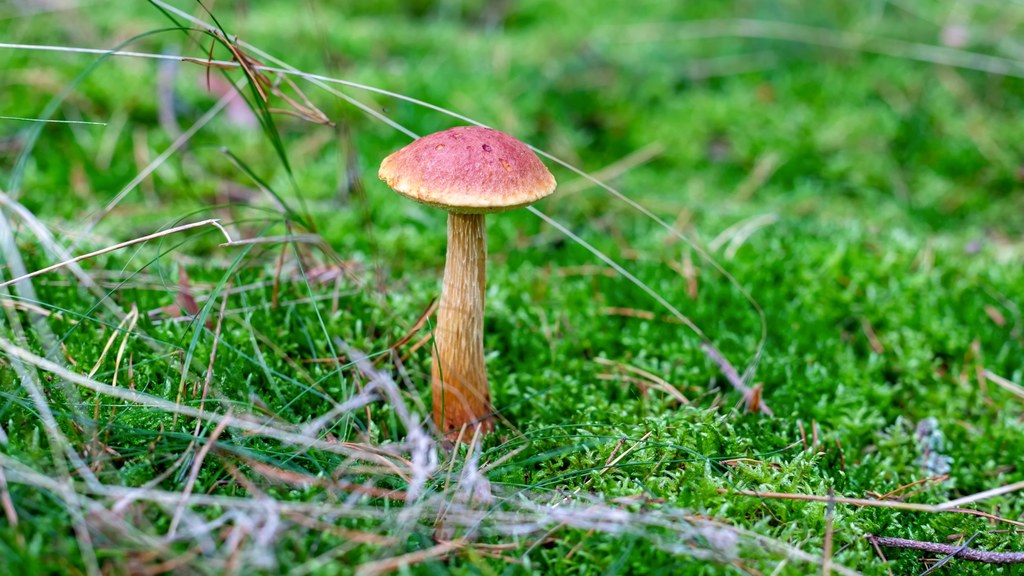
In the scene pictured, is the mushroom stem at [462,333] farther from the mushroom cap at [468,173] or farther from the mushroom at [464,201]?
the mushroom cap at [468,173]

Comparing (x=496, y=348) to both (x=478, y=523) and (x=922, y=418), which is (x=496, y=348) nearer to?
(x=478, y=523)

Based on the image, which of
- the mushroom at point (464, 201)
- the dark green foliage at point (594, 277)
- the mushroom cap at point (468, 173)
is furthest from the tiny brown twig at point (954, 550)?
the mushroom cap at point (468, 173)

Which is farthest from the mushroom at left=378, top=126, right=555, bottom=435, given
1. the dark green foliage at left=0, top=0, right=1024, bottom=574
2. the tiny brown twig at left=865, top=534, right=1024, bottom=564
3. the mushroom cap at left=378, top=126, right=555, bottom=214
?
the tiny brown twig at left=865, top=534, right=1024, bottom=564

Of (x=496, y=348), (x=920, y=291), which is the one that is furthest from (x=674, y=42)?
(x=496, y=348)

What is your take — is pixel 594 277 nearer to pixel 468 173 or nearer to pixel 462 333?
pixel 462 333

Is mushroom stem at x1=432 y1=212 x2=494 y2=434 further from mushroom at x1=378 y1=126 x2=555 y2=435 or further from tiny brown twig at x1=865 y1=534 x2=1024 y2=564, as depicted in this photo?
tiny brown twig at x1=865 y1=534 x2=1024 y2=564

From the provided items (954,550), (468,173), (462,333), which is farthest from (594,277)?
(954,550)
